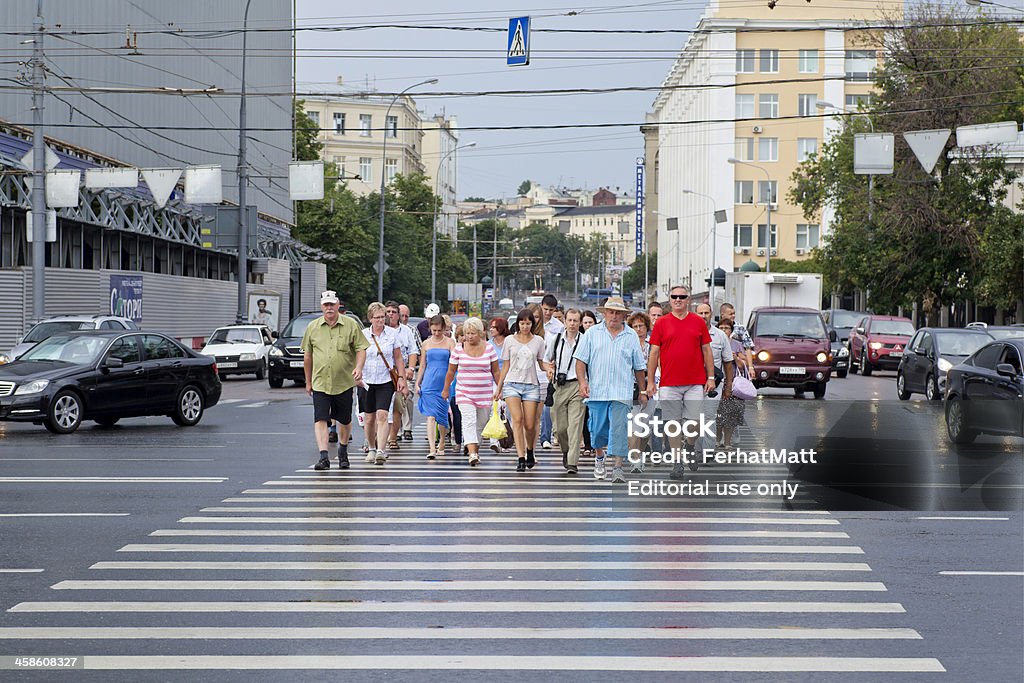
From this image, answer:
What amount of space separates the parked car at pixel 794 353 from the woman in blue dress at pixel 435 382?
44.1ft

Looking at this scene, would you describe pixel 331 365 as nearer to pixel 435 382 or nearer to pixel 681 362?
pixel 435 382

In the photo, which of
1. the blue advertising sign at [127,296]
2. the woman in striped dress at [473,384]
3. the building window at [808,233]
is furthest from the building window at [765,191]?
the woman in striped dress at [473,384]

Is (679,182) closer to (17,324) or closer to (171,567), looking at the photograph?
(17,324)

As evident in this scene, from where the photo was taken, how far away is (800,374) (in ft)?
97.5

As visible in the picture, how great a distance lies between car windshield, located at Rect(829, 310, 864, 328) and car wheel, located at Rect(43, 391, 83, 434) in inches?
1488

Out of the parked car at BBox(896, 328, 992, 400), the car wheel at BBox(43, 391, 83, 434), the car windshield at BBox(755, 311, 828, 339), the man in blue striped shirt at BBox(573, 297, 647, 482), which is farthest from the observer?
the car windshield at BBox(755, 311, 828, 339)

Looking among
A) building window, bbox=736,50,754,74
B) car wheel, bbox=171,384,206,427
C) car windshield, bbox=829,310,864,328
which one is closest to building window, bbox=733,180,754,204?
building window, bbox=736,50,754,74

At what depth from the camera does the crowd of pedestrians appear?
14117mm

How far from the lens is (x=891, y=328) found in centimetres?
4269

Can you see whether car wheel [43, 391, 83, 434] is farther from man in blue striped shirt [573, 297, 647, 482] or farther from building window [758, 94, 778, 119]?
building window [758, 94, 778, 119]

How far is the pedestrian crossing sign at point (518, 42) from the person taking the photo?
25.7 metres

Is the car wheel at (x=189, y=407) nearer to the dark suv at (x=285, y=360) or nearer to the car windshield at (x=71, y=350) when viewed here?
the car windshield at (x=71, y=350)

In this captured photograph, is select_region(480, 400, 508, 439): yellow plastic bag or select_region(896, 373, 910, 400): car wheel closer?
select_region(480, 400, 508, 439): yellow plastic bag

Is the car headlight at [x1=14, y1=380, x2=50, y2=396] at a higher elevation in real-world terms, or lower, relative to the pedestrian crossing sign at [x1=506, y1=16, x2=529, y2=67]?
lower
